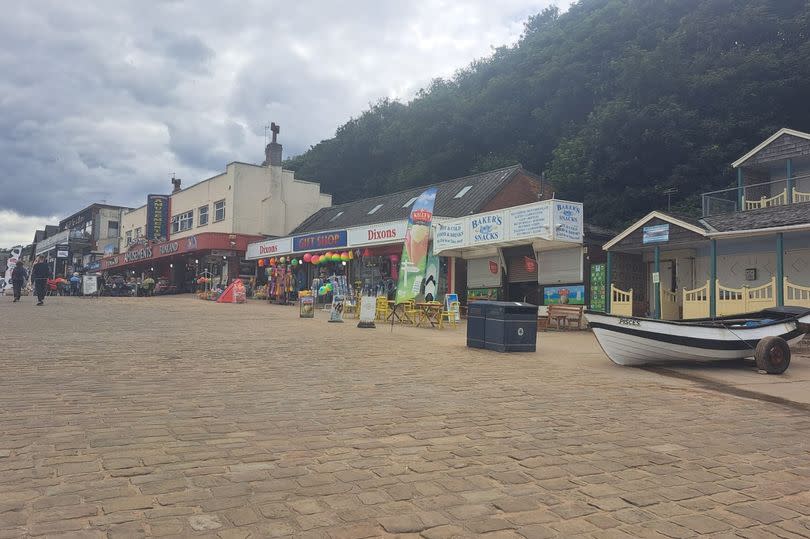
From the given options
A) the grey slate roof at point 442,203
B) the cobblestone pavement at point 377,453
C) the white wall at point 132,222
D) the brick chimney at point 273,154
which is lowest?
the cobblestone pavement at point 377,453

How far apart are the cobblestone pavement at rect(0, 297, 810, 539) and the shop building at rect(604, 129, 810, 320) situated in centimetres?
928

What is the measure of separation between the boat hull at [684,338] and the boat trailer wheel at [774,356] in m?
0.43

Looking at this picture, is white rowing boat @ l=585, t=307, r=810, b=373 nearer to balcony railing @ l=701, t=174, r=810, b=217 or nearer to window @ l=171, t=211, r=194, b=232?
balcony railing @ l=701, t=174, r=810, b=217

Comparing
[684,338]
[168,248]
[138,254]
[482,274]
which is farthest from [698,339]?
[138,254]

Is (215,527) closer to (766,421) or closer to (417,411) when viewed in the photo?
(417,411)

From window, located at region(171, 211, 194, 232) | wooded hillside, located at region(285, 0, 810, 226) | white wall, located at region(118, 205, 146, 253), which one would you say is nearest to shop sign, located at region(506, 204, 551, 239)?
wooded hillside, located at region(285, 0, 810, 226)

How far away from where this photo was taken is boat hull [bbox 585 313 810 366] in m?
10.1

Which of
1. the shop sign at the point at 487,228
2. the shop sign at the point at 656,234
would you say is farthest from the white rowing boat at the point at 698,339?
the shop sign at the point at 487,228

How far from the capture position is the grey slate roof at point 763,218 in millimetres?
15500

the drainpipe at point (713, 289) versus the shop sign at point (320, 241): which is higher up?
the shop sign at point (320, 241)

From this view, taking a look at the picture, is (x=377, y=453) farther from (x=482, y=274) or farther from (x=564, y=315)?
(x=482, y=274)

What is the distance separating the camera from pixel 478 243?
22703 mm

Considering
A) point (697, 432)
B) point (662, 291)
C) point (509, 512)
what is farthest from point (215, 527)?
point (662, 291)

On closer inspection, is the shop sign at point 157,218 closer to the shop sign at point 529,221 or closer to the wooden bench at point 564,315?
the shop sign at point 529,221
